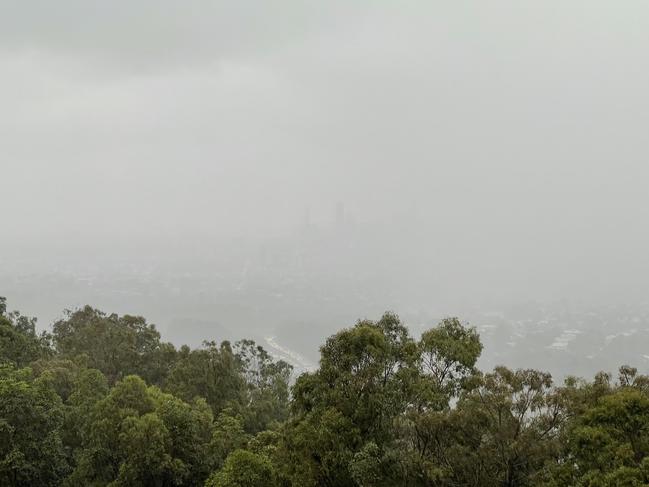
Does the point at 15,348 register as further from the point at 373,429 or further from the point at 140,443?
the point at 373,429

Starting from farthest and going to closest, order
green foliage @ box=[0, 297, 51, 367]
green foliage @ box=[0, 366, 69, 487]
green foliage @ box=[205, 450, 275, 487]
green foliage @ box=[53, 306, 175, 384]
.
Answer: green foliage @ box=[53, 306, 175, 384] → green foliage @ box=[0, 297, 51, 367] → green foliage @ box=[0, 366, 69, 487] → green foliage @ box=[205, 450, 275, 487]

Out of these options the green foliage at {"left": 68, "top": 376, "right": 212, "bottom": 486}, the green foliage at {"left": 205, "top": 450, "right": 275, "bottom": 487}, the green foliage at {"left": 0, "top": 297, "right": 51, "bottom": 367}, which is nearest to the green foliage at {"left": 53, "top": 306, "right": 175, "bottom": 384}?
the green foliage at {"left": 0, "top": 297, "right": 51, "bottom": 367}

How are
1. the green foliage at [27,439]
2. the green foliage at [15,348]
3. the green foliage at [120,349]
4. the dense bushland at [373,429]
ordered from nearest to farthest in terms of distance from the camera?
the dense bushland at [373,429]
the green foliage at [27,439]
the green foliage at [15,348]
the green foliage at [120,349]

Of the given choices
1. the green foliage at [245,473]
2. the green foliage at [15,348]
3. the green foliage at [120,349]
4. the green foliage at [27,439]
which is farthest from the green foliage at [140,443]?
the green foliage at [120,349]

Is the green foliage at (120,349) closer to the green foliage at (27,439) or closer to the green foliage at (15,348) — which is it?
the green foliage at (15,348)

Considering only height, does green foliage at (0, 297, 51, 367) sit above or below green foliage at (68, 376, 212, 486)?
above

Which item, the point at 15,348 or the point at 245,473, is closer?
the point at 245,473

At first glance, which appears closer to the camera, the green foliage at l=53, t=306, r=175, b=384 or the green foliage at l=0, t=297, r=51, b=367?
the green foliage at l=0, t=297, r=51, b=367

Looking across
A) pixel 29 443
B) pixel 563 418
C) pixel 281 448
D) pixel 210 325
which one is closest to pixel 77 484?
pixel 29 443

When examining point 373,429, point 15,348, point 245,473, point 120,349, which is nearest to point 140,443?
point 245,473

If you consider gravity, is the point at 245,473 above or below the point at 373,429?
below

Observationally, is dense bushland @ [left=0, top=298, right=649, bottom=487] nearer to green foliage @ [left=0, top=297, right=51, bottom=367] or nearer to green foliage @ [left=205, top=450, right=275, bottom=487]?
green foliage @ [left=205, top=450, right=275, bottom=487]

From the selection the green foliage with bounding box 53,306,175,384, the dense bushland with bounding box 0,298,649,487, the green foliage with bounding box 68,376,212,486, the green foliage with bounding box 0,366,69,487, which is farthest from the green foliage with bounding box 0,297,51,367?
the green foliage with bounding box 68,376,212,486

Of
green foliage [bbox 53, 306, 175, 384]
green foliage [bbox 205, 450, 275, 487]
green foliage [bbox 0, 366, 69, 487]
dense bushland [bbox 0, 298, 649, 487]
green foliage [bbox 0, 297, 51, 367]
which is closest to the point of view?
dense bushland [bbox 0, 298, 649, 487]
